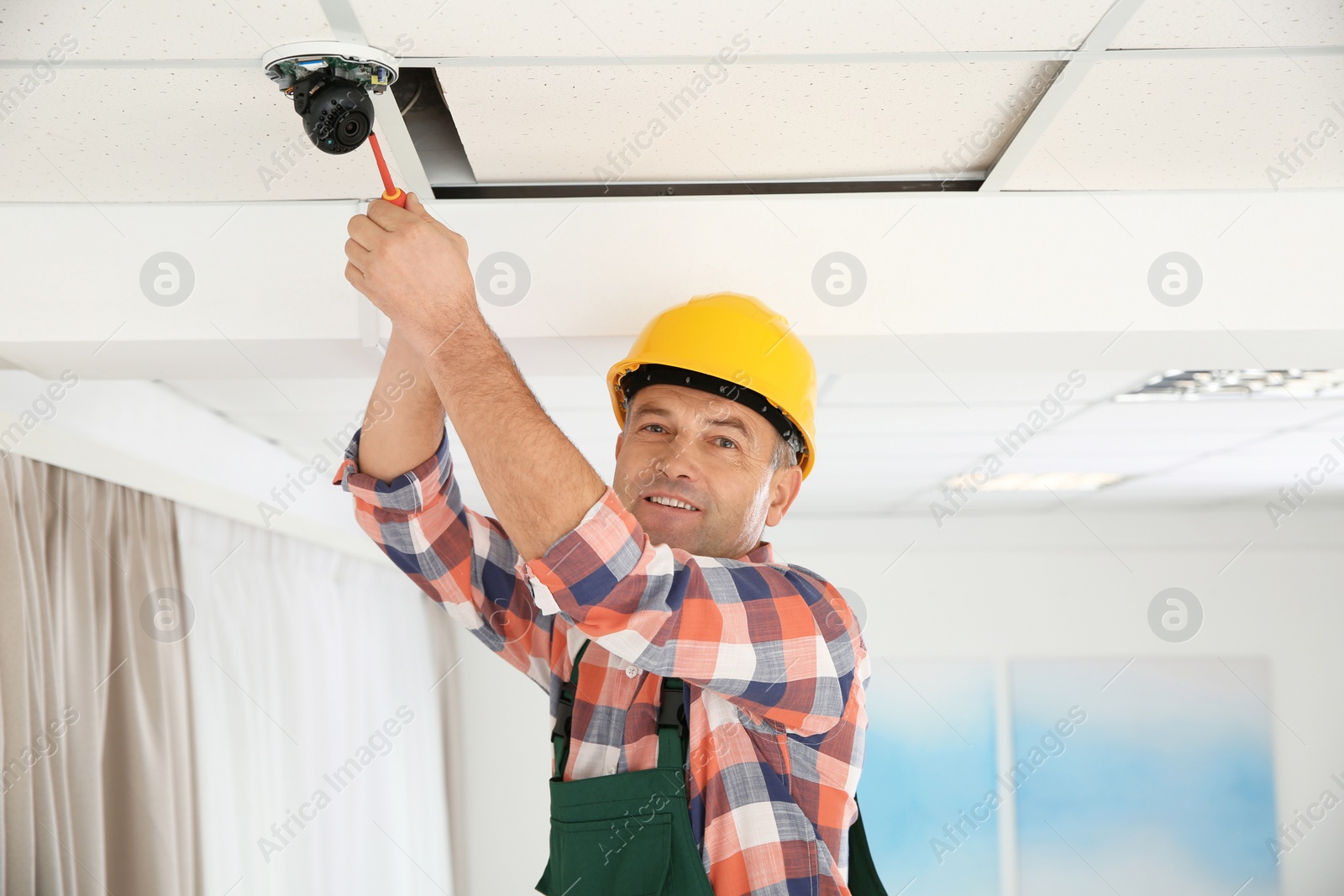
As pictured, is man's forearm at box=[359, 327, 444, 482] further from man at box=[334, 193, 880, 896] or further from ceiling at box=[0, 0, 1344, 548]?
ceiling at box=[0, 0, 1344, 548]

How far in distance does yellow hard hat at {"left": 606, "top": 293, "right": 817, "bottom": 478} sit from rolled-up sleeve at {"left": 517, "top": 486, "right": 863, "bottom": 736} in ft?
1.11

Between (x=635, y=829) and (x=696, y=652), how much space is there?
364 mm

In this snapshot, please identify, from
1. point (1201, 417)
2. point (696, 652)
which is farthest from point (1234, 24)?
point (1201, 417)

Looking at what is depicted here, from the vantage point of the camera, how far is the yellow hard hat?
1.49 meters

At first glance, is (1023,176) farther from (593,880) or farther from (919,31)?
(593,880)

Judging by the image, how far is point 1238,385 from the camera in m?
3.02

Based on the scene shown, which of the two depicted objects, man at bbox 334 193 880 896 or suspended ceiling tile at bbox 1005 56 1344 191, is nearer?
man at bbox 334 193 880 896

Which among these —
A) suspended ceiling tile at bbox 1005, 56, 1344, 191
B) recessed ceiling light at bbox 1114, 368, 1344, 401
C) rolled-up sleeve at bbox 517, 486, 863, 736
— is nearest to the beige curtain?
rolled-up sleeve at bbox 517, 486, 863, 736

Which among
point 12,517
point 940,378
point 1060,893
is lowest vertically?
point 1060,893

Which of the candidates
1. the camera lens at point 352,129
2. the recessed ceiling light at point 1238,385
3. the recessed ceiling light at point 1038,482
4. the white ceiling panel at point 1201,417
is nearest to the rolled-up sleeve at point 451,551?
the camera lens at point 352,129

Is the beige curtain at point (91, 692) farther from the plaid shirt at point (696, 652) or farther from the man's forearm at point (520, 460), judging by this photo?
the man's forearm at point (520, 460)

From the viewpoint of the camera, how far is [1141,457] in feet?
13.6

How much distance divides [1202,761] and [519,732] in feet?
13.2

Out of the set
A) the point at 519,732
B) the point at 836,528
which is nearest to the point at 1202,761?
the point at 836,528
